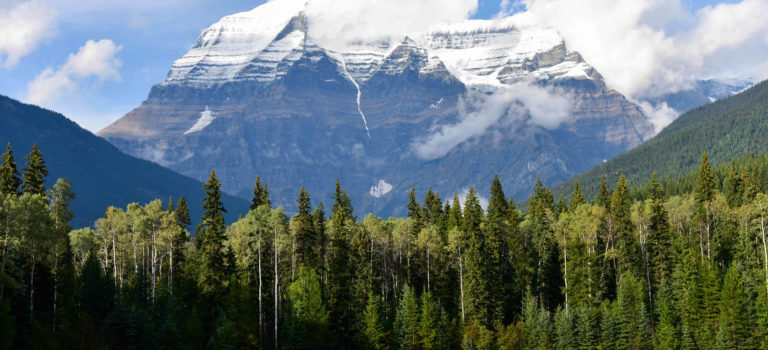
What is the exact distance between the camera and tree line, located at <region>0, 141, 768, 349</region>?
276 ft

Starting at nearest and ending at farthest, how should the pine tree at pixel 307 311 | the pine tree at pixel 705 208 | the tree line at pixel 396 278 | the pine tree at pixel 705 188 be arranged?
the tree line at pixel 396 278, the pine tree at pixel 307 311, the pine tree at pixel 705 208, the pine tree at pixel 705 188

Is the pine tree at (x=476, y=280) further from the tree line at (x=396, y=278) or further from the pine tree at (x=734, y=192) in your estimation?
the pine tree at (x=734, y=192)

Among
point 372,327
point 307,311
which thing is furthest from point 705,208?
point 307,311

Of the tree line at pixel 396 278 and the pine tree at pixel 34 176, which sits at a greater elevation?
the pine tree at pixel 34 176

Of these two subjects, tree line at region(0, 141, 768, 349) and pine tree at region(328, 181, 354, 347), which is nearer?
tree line at region(0, 141, 768, 349)

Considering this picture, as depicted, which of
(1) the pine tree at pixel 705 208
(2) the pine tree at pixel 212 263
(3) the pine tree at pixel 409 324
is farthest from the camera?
(1) the pine tree at pixel 705 208

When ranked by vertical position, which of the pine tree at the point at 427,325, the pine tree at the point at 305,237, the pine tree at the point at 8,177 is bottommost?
the pine tree at the point at 427,325

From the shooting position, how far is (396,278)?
12212 centimetres

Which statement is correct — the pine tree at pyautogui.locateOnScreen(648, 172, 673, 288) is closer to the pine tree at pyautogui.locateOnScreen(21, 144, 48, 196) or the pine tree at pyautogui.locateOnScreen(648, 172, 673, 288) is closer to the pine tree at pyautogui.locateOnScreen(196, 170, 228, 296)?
the pine tree at pyautogui.locateOnScreen(196, 170, 228, 296)

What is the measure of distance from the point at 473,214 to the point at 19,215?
6607 cm

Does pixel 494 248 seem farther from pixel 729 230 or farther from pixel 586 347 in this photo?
pixel 729 230

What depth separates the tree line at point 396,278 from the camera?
276ft

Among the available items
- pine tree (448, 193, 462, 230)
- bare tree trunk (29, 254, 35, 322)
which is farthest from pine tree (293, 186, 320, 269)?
bare tree trunk (29, 254, 35, 322)

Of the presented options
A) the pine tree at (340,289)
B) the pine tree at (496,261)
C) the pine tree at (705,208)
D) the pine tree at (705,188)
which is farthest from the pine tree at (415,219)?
the pine tree at (705,188)
